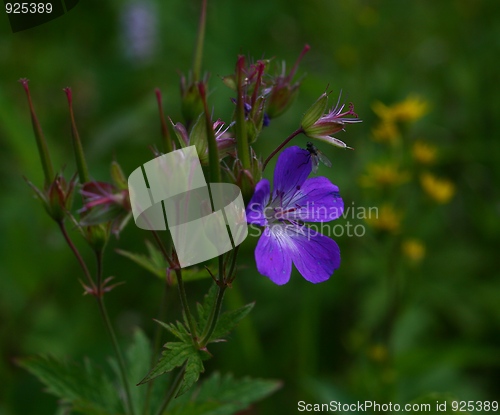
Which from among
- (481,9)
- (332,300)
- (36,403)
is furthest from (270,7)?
(36,403)

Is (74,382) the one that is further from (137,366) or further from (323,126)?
(323,126)

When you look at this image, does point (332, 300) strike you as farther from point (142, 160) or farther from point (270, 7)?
point (270, 7)

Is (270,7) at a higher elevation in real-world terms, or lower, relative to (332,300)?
higher

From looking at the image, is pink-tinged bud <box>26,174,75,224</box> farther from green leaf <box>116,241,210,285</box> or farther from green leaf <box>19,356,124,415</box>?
green leaf <box>19,356,124,415</box>

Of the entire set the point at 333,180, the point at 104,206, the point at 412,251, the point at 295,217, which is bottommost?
the point at 412,251

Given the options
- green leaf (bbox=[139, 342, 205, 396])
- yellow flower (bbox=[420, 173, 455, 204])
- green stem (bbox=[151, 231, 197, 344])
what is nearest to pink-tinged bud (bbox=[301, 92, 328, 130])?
green stem (bbox=[151, 231, 197, 344])

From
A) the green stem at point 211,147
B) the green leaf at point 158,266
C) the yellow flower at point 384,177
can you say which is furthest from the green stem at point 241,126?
the yellow flower at point 384,177

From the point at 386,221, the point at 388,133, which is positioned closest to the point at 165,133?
the point at 386,221

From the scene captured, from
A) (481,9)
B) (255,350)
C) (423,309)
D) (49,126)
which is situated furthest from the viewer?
(481,9)
